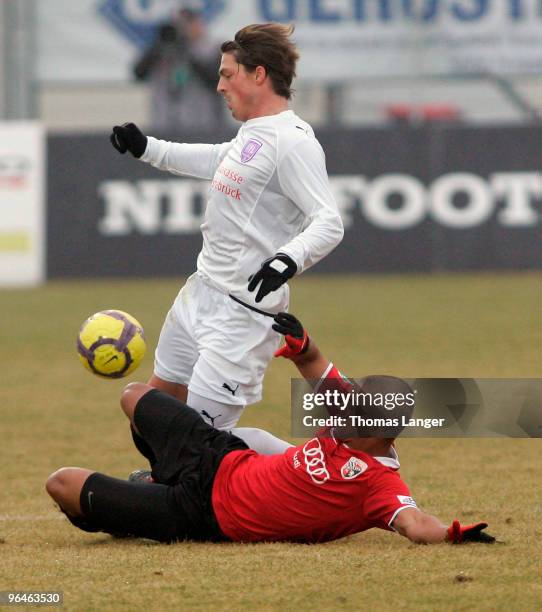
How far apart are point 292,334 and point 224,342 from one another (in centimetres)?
63

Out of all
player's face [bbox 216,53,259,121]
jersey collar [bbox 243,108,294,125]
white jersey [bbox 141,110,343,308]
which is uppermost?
player's face [bbox 216,53,259,121]

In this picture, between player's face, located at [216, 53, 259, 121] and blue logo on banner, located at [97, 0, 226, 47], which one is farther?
blue logo on banner, located at [97, 0, 226, 47]

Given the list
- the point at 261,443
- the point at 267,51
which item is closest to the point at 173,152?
the point at 267,51

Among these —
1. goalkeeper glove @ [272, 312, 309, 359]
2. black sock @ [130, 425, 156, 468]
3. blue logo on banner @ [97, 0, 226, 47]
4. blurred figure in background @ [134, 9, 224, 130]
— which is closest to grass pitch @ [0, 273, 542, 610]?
black sock @ [130, 425, 156, 468]

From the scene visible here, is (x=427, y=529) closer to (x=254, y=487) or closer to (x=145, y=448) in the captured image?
(x=254, y=487)

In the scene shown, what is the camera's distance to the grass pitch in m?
5.14

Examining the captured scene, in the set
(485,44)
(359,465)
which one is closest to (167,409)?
(359,465)

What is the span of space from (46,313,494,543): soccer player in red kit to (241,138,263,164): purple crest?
861 mm

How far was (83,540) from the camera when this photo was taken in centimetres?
632

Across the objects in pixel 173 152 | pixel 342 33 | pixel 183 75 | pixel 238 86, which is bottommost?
pixel 173 152

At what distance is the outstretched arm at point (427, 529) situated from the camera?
572cm

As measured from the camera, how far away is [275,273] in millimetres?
5863

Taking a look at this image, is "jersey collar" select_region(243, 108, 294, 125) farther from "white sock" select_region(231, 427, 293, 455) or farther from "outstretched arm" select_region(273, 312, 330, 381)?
"white sock" select_region(231, 427, 293, 455)

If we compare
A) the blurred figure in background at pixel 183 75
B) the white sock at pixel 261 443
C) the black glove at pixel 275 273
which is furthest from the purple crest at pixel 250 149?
the blurred figure in background at pixel 183 75
